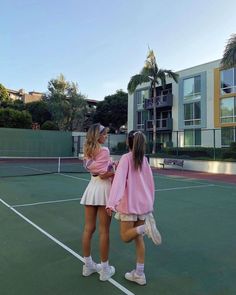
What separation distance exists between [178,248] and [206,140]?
1077 inches

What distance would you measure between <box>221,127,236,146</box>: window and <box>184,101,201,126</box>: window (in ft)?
14.7

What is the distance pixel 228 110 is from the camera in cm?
3092

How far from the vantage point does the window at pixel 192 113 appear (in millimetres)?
33906

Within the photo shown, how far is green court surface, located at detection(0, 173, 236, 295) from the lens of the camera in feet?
12.1

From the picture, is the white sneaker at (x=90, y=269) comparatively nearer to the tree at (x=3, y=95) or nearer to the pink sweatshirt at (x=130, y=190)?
the pink sweatshirt at (x=130, y=190)

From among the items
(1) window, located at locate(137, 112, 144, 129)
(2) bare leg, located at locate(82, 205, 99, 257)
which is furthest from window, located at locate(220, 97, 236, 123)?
(2) bare leg, located at locate(82, 205, 99, 257)

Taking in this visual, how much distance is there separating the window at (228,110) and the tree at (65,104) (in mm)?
22602

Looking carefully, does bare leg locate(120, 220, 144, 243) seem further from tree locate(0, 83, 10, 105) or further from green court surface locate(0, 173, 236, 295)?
tree locate(0, 83, 10, 105)

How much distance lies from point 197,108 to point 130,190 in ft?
104

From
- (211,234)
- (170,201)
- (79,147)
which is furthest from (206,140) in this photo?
(211,234)

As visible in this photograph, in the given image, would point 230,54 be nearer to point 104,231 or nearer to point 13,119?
point 104,231

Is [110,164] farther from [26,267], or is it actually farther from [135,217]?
[26,267]

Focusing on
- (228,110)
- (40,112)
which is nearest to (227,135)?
(228,110)

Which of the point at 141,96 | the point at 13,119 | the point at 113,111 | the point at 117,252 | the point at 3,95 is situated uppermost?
the point at 3,95
